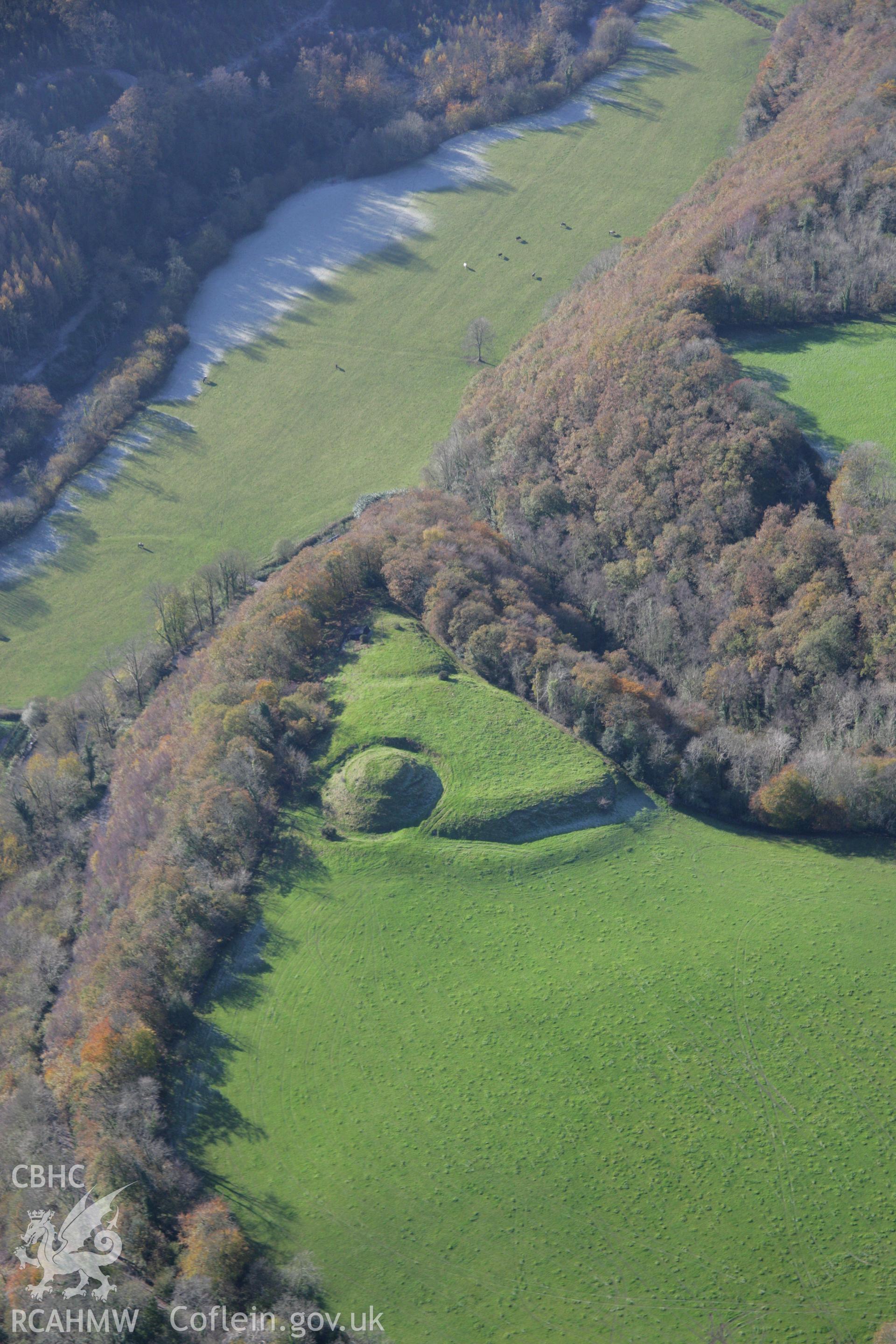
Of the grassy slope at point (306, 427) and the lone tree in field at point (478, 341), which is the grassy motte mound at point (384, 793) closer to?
the grassy slope at point (306, 427)

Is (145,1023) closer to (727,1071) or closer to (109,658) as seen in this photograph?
(727,1071)

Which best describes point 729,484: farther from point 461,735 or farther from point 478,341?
point 478,341

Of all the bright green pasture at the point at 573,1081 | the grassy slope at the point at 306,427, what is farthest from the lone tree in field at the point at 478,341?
the bright green pasture at the point at 573,1081

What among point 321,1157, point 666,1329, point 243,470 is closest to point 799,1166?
point 666,1329

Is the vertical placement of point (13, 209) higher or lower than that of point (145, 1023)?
higher

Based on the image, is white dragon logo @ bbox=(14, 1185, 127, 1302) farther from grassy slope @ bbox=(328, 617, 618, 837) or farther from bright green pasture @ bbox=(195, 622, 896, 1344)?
grassy slope @ bbox=(328, 617, 618, 837)

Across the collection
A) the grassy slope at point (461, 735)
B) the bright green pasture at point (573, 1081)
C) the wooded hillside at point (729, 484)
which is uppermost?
the wooded hillside at point (729, 484)

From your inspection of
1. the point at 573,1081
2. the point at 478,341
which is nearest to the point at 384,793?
the point at 573,1081
